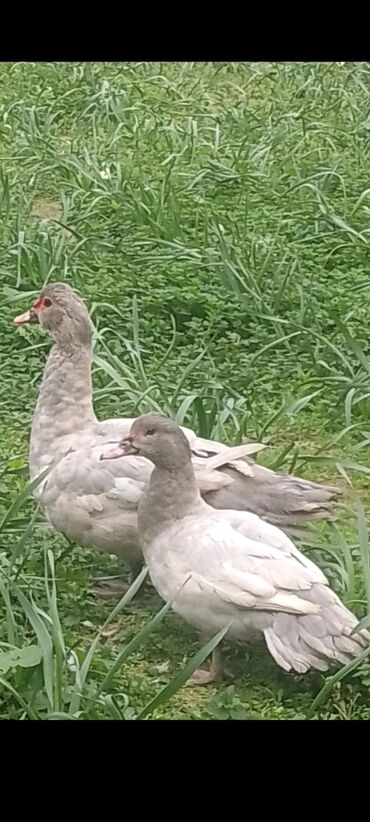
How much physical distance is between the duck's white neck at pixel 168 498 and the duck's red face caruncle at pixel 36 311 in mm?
292

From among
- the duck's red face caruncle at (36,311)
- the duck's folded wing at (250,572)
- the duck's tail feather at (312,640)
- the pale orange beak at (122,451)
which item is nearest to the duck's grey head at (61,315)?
the duck's red face caruncle at (36,311)

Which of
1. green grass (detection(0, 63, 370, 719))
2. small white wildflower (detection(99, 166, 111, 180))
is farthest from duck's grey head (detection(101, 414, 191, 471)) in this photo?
small white wildflower (detection(99, 166, 111, 180))

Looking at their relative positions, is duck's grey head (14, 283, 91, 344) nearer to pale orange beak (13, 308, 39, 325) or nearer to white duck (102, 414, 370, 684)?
pale orange beak (13, 308, 39, 325)

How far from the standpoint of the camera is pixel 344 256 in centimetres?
209

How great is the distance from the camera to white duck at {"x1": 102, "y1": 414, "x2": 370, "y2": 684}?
1.40 meters

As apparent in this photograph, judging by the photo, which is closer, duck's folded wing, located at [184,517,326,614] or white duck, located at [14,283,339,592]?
duck's folded wing, located at [184,517,326,614]

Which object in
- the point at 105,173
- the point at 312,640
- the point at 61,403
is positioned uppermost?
the point at 105,173

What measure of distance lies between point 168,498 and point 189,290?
0.54 metres

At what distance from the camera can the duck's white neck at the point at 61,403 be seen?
5.41 ft

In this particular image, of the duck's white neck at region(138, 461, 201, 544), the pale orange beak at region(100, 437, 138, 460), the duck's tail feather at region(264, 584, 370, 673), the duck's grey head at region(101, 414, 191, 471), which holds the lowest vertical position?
the duck's tail feather at region(264, 584, 370, 673)

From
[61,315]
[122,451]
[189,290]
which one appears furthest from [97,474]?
[189,290]

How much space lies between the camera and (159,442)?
4.88ft

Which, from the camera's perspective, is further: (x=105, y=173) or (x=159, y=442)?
(x=105, y=173)

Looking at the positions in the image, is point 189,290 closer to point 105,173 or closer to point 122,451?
point 105,173
